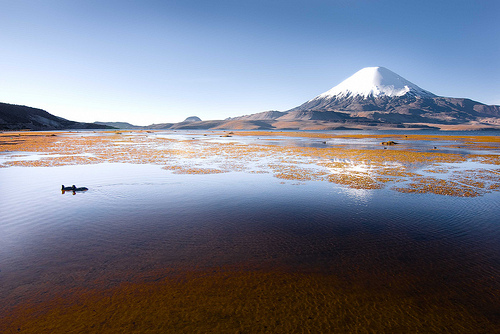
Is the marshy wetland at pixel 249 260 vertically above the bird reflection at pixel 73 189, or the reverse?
the bird reflection at pixel 73 189

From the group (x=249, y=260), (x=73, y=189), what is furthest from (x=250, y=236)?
(x=73, y=189)

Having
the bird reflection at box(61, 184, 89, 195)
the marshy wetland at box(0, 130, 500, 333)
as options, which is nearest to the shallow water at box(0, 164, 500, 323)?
the marshy wetland at box(0, 130, 500, 333)

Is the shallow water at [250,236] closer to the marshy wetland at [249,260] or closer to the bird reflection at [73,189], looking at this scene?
the marshy wetland at [249,260]

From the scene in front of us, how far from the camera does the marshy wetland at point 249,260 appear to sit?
20.3ft

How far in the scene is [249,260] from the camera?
8797 millimetres

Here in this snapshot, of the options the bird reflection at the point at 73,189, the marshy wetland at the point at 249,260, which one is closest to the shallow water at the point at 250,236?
the marshy wetland at the point at 249,260

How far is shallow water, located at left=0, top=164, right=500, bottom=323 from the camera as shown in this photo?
7.87m

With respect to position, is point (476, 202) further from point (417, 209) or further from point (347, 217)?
point (347, 217)

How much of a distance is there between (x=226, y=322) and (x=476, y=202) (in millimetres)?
17895

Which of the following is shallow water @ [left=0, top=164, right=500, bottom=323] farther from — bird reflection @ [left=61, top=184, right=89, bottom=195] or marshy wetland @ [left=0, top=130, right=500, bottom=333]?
bird reflection @ [left=61, top=184, right=89, bottom=195]

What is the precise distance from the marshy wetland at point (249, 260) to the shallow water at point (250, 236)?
7 cm

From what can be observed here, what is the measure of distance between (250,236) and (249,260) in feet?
6.61

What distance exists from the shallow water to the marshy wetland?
65mm

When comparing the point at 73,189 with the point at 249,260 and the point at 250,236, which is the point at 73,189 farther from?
the point at 249,260
